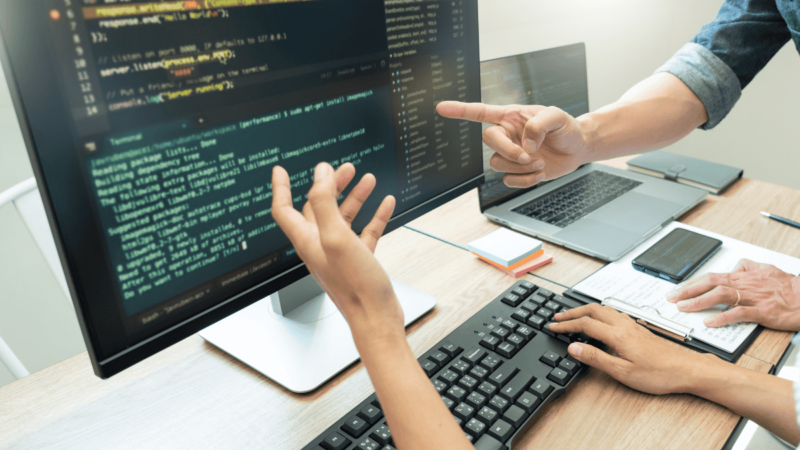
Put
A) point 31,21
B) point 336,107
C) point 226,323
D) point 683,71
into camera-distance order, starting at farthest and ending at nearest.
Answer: point 683,71 < point 226,323 < point 336,107 < point 31,21

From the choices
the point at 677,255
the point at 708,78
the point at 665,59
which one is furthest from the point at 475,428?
the point at 665,59

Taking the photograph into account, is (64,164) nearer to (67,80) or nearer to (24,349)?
(67,80)

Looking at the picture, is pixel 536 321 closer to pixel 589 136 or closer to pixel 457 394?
pixel 457 394

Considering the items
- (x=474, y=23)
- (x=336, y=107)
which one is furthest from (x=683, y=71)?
A: (x=336, y=107)

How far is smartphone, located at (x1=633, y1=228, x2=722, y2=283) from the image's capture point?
0.83 metres

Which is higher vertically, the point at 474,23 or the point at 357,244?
the point at 474,23

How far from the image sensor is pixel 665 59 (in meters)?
2.21

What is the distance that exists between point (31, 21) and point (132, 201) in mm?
157

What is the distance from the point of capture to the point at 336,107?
1.98 feet

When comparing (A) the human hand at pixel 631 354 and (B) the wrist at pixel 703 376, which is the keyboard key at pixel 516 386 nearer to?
(A) the human hand at pixel 631 354

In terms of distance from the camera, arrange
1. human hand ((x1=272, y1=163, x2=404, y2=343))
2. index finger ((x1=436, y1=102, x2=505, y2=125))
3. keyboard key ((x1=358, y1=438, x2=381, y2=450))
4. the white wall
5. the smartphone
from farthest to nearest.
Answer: the white wall < the smartphone < index finger ((x1=436, y1=102, x2=505, y2=125)) < keyboard key ((x1=358, y1=438, x2=381, y2=450)) < human hand ((x1=272, y1=163, x2=404, y2=343))

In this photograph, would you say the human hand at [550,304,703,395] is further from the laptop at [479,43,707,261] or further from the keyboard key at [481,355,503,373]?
the laptop at [479,43,707,261]

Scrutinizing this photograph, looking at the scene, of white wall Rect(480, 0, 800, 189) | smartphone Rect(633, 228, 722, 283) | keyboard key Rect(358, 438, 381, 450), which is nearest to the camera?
keyboard key Rect(358, 438, 381, 450)

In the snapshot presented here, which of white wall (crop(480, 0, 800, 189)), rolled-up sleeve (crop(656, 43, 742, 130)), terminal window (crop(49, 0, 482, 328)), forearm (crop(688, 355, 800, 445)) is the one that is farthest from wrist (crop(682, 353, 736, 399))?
white wall (crop(480, 0, 800, 189))
